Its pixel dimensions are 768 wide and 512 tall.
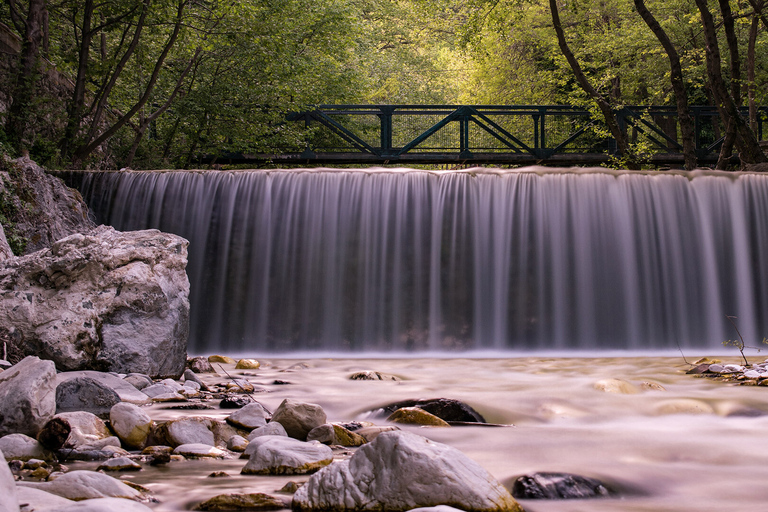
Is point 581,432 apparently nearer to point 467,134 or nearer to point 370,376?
point 370,376

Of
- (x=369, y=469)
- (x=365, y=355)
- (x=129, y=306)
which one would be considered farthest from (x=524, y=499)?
(x=365, y=355)

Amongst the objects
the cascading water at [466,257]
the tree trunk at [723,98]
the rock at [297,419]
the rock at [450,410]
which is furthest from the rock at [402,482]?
the tree trunk at [723,98]

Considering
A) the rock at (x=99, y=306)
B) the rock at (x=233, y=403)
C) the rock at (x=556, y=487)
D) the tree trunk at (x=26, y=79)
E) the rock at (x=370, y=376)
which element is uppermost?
the tree trunk at (x=26, y=79)

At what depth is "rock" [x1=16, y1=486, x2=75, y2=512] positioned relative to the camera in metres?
1.94

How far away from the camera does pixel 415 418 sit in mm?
4242

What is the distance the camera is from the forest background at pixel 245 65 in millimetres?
11109

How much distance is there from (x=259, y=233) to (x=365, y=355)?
2.74 metres

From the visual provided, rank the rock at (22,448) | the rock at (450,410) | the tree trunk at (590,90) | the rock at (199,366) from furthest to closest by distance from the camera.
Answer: the tree trunk at (590,90) < the rock at (199,366) < the rock at (450,410) < the rock at (22,448)

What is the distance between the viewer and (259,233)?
1042 cm

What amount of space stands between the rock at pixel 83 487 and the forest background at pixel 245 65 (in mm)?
8865

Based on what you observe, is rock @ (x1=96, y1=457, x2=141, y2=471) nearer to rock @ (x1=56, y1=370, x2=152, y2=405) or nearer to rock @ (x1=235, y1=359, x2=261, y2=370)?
rock @ (x1=56, y1=370, x2=152, y2=405)

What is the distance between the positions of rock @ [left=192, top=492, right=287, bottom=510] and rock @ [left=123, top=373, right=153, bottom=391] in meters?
2.84

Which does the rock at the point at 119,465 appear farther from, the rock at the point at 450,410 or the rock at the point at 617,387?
the rock at the point at 617,387

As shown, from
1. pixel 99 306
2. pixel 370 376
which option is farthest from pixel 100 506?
pixel 370 376
